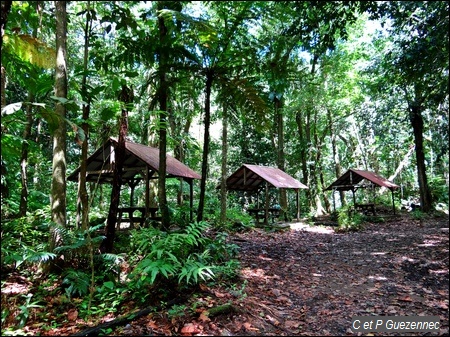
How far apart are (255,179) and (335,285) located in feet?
41.9

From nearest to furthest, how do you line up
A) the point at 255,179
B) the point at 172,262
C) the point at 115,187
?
the point at 172,262 < the point at 115,187 < the point at 255,179

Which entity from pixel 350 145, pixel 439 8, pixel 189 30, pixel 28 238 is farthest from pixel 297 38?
pixel 350 145

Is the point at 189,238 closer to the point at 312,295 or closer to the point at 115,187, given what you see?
the point at 115,187

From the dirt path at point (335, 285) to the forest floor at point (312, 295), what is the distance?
0.04 feet

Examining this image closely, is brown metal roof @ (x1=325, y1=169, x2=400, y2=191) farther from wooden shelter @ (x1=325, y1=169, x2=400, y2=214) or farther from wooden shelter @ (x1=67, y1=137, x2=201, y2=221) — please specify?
wooden shelter @ (x1=67, y1=137, x2=201, y2=221)

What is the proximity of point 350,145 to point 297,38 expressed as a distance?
27.5m

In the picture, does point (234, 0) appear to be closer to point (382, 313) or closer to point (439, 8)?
point (439, 8)

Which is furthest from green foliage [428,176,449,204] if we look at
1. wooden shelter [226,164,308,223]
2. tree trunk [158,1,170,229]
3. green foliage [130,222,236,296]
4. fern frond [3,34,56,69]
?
fern frond [3,34,56,69]

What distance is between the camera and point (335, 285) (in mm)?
5742

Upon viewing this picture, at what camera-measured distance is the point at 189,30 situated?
639 centimetres

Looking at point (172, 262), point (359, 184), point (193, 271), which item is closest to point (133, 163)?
point (172, 262)

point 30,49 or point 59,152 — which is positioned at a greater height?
point 30,49

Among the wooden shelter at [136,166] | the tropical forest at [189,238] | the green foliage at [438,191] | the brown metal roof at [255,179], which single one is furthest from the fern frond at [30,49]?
the green foliage at [438,191]

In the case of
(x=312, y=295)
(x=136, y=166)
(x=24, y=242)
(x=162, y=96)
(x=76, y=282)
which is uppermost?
(x=162, y=96)
